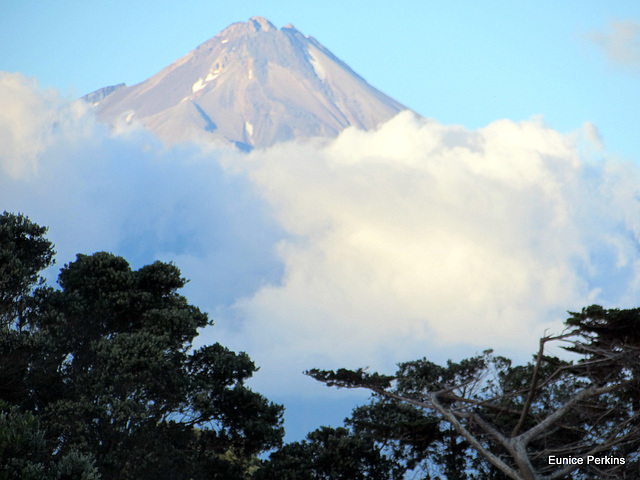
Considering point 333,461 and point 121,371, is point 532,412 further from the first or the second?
point 121,371

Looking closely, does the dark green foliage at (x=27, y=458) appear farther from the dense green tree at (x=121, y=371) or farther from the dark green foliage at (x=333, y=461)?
the dark green foliage at (x=333, y=461)

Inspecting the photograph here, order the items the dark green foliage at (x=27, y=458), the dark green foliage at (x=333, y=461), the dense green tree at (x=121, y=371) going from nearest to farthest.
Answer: the dark green foliage at (x=27, y=458) < the dense green tree at (x=121, y=371) < the dark green foliage at (x=333, y=461)

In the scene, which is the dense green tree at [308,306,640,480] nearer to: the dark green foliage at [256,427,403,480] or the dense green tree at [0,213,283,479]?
the dark green foliage at [256,427,403,480]

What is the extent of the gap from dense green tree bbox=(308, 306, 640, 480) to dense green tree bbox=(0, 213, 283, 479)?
479 cm

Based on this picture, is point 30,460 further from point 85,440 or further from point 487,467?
point 487,467

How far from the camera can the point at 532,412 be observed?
870 inches

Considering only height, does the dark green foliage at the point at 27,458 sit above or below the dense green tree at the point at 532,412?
below

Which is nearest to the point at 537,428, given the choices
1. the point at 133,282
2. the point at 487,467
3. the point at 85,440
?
the point at 487,467

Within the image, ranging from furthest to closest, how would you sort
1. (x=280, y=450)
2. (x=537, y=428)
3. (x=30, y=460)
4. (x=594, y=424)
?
(x=280, y=450) → (x=594, y=424) → (x=537, y=428) → (x=30, y=460)

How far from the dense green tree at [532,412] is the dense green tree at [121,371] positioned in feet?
15.7

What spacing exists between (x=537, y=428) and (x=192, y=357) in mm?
13475

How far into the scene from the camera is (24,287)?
79.0ft

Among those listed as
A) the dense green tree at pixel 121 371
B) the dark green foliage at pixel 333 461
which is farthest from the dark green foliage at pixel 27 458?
the dark green foliage at pixel 333 461

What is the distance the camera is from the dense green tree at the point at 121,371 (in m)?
23.3
